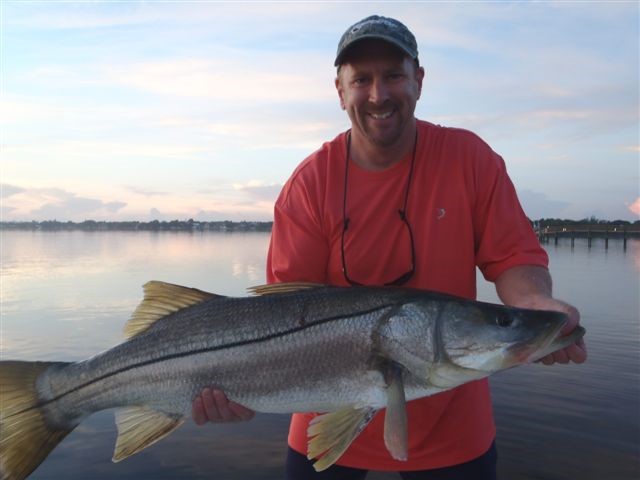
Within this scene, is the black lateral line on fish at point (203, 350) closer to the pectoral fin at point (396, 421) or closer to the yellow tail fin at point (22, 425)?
the yellow tail fin at point (22, 425)

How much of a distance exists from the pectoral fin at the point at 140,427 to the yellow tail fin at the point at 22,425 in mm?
411

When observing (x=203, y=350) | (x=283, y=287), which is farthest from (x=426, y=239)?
(x=203, y=350)

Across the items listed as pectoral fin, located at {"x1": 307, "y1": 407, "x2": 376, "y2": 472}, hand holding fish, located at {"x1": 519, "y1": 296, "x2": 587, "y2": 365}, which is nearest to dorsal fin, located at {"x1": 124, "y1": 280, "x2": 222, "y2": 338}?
pectoral fin, located at {"x1": 307, "y1": 407, "x2": 376, "y2": 472}

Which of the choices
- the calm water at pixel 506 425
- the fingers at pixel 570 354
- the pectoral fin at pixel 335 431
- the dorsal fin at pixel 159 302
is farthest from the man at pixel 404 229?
the calm water at pixel 506 425

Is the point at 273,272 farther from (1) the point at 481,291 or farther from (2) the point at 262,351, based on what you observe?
(1) the point at 481,291

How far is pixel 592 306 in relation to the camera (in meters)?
23.7

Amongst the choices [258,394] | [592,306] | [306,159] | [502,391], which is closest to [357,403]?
[258,394]

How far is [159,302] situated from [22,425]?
1210 mm

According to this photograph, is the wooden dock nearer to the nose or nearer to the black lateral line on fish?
the nose

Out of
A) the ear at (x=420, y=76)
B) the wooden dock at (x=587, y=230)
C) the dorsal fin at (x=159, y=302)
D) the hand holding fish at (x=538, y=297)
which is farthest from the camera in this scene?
the wooden dock at (x=587, y=230)

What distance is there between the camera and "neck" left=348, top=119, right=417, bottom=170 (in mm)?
3963

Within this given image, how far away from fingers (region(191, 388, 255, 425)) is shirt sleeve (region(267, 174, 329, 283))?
3.01 feet

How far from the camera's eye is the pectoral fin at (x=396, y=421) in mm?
3221

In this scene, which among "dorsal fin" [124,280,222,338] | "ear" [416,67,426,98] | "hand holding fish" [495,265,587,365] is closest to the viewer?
"hand holding fish" [495,265,587,365]
